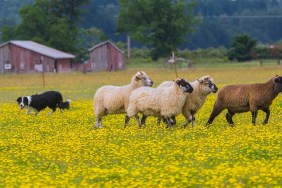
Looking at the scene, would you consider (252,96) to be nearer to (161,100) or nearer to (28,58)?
(161,100)

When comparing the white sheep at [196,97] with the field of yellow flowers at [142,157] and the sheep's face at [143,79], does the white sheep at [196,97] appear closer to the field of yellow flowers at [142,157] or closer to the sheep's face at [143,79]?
the field of yellow flowers at [142,157]

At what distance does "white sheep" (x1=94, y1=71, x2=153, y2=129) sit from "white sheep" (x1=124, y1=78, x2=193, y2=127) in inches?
31.8

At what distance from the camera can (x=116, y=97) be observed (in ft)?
74.5

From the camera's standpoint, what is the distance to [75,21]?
136250mm

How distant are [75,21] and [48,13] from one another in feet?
24.3

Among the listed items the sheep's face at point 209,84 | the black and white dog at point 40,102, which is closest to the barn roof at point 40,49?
the black and white dog at point 40,102

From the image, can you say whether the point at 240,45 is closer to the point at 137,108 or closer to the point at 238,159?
the point at 137,108

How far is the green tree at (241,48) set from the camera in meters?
114

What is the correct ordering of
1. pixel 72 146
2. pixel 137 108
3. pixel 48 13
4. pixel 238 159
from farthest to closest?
1. pixel 48 13
2. pixel 137 108
3. pixel 72 146
4. pixel 238 159

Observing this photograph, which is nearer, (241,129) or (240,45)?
(241,129)

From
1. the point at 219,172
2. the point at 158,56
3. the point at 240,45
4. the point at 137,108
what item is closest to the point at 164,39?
the point at 158,56

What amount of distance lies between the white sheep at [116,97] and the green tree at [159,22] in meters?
98.2

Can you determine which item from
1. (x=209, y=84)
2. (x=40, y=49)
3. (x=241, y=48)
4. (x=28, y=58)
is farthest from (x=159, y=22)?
(x=209, y=84)

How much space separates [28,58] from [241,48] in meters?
30.1
